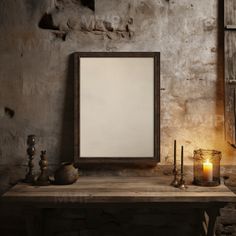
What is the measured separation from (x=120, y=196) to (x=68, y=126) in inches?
29.5

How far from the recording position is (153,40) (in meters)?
2.69

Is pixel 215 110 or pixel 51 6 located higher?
pixel 51 6

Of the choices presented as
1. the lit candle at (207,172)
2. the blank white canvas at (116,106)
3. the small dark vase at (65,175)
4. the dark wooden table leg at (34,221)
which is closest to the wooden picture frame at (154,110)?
the blank white canvas at (116,106)

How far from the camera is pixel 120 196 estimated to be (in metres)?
2.21

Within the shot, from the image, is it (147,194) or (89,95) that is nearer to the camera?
(147,194)

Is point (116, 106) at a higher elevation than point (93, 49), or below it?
below

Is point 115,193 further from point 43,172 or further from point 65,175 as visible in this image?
point 43,172

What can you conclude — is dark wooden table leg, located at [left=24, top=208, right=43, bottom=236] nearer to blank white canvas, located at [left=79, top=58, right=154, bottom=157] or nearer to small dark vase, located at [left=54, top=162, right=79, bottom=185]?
small dark vase, located at [left=54, top=162, right=79, bottom=185]

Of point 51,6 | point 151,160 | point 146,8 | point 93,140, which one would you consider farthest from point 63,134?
point 146,8

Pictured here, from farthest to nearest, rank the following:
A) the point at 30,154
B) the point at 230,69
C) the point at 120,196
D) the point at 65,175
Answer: the point at 230,69, the point at 30,154, the point at 65,175, the point at 120,196

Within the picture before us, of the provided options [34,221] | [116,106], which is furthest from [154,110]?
[34,221]

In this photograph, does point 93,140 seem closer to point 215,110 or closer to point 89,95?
point 89,95

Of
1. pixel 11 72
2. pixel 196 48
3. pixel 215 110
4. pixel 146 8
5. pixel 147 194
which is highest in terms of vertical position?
pixel 146 8

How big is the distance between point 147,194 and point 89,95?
854 mm
